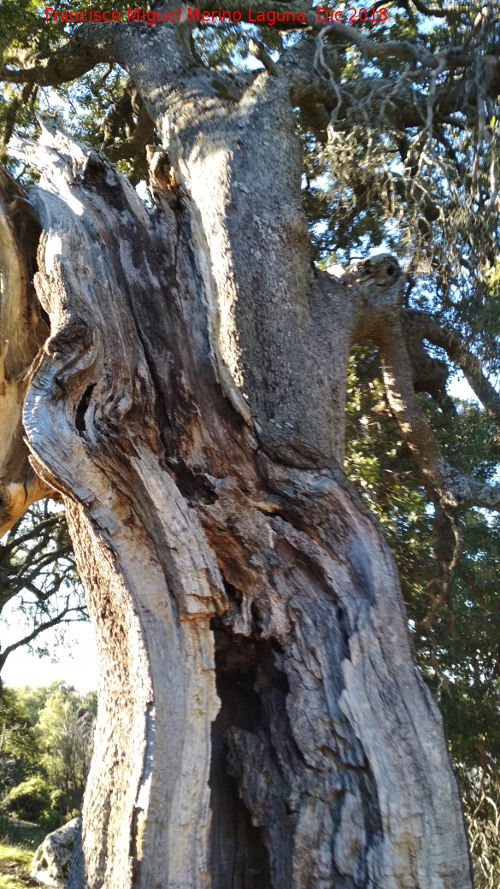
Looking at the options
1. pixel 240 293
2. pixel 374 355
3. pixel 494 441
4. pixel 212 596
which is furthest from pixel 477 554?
pixel 212 596

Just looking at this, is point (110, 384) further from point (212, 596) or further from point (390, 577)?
point (390, 577)

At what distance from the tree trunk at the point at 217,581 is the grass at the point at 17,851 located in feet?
18.9

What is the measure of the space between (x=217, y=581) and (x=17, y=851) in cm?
861

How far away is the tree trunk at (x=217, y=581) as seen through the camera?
6.43 ft

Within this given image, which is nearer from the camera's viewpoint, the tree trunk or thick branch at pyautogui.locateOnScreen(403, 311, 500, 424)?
the tree trunk

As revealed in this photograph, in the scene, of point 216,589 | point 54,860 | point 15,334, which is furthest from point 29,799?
point 216,589

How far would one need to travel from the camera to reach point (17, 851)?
8719 mm

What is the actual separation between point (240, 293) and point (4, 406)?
1469 millimetres

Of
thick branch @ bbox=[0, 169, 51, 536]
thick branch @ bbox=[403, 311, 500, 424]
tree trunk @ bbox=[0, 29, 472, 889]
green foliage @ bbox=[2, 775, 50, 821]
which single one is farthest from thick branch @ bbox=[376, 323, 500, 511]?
green foliage @ bbox=[2, 775, 50, 821]

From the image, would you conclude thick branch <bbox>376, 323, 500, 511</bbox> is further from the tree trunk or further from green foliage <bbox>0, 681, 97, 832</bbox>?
green foliage <bbox>0, 681, 97, 832</bbox>

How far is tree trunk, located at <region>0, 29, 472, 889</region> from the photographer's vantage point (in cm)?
196

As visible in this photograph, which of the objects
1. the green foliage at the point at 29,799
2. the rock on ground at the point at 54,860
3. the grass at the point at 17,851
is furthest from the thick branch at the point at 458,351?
the green foliage at the point at 29,799

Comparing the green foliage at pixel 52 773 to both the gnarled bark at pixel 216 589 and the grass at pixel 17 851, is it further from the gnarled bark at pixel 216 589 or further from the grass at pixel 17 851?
the gnarled bark at pixel 216 589

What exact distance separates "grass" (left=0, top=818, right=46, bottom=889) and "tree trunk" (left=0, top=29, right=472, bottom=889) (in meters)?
5.75
